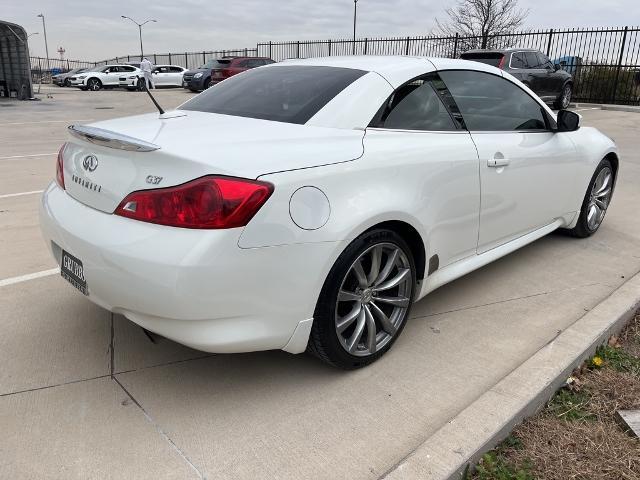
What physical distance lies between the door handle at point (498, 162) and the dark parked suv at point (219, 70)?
1801 cm

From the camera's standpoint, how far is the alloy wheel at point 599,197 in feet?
15.6

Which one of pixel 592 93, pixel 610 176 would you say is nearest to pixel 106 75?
pixel 592 93

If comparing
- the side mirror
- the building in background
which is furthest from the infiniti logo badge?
the building in background

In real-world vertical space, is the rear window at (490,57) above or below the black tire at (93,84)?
above

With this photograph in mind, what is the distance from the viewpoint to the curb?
2078 millimetres

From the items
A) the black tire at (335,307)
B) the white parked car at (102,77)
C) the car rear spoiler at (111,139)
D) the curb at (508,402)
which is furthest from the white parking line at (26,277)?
the white parked car at (102,77)

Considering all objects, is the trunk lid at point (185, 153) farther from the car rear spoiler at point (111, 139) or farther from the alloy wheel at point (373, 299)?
the alloy wheel at point (373, 299)

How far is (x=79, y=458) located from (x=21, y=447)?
10.0 inches

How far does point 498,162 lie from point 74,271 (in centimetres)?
243

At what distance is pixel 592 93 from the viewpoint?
776 inches

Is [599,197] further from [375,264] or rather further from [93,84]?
[93,84]

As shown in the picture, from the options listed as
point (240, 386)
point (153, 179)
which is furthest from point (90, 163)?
point (240, 386)

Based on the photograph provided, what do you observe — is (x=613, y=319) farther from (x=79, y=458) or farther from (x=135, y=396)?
(x=79, y=458)

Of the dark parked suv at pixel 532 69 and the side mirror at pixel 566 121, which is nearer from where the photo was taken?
the side mirror at pixel 566 121
